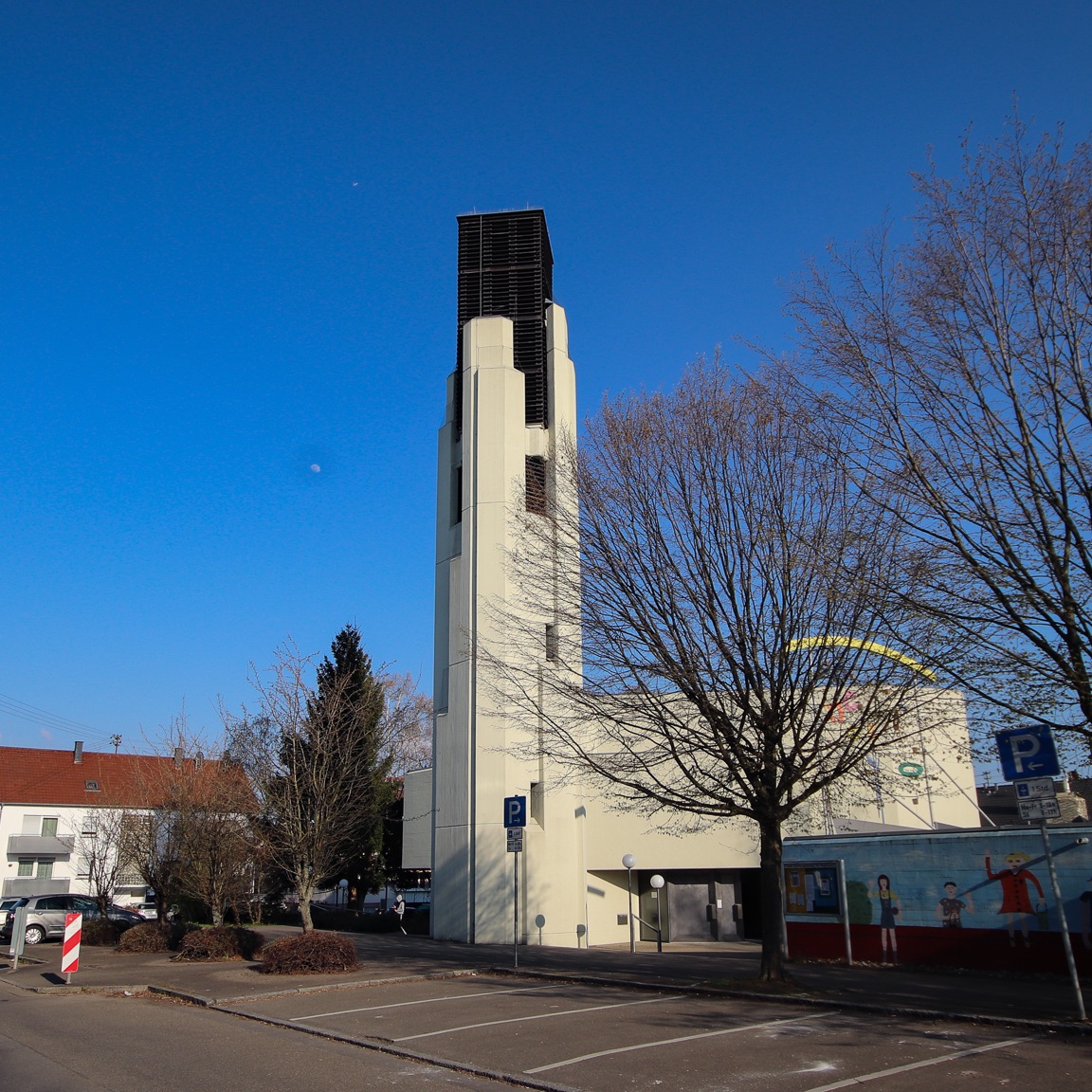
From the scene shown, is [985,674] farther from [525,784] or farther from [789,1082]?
[525,784]

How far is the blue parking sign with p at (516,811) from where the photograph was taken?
1691cm

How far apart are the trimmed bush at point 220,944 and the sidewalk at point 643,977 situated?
1.29 feet

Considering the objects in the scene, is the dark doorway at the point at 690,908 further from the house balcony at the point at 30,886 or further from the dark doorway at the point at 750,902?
the house balcony at the point at 30,886

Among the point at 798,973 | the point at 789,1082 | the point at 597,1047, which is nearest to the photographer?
the point at 789,1082

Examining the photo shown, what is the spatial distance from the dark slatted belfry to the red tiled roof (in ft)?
116

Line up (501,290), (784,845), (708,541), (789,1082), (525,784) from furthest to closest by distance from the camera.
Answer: (501,290) → (525,784) → (784,845) → (708,541) → (789,1082)

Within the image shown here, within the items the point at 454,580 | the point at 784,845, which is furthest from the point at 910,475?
the point at 454,580

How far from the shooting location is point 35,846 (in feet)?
173

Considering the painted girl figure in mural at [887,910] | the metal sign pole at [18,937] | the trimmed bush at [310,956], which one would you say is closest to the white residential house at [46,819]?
the metal sign pole at [18,937]

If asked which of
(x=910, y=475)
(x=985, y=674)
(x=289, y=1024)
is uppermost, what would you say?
(x=910, y=475)

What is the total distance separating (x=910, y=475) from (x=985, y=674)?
7.12 ft

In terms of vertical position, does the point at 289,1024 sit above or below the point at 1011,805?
below

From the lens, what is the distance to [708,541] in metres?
13.8

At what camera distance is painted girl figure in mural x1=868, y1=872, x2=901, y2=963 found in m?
16.3
